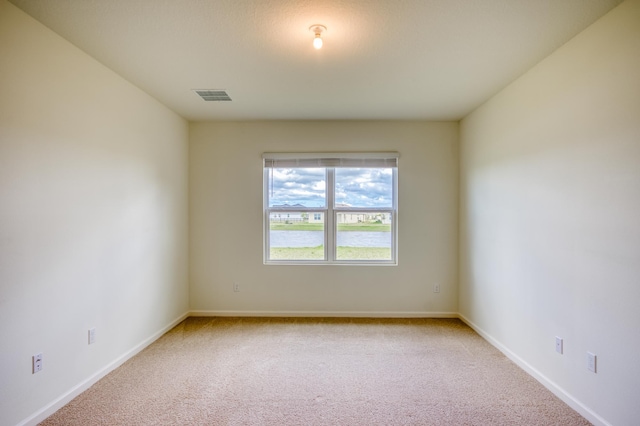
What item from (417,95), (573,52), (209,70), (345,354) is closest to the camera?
(573,52)

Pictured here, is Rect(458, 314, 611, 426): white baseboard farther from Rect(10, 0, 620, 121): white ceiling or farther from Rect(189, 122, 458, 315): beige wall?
Rect(10, 0, 620, 121): white ceiling

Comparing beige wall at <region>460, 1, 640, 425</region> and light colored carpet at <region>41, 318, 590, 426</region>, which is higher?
beige wall at <region>460, 1, 640, 425</region>

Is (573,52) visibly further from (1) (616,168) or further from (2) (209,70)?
(2) (209,70)

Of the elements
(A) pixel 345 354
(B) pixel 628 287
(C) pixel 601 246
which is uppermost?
(C) pixel 601 246

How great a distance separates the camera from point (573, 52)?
1.99 metres

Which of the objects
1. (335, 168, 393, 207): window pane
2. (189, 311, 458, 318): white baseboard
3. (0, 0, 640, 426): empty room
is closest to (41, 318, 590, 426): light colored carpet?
(0, 0, 640, 426): empty room

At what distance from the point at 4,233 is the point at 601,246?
3585mm

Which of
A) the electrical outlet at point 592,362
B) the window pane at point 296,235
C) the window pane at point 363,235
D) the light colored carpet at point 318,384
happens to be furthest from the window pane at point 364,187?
the electrical outlet at point 592,362

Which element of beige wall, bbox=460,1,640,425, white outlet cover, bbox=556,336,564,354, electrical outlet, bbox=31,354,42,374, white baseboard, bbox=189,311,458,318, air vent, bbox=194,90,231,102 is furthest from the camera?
white baseboard, bbox=189,311,458,318

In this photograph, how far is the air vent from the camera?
286 cm

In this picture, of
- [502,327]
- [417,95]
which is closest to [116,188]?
[417,95]

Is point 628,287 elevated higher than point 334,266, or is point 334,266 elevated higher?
point 628,287

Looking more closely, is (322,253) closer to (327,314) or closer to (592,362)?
(327,314)

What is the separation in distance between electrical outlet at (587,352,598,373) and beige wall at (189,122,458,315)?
6.10 ft
